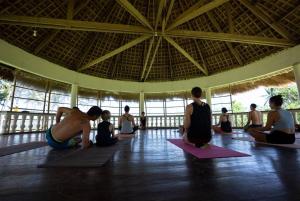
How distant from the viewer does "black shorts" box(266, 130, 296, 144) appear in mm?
2836

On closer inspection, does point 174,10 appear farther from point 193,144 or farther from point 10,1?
point 193,144

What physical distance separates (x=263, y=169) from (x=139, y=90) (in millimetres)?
9667

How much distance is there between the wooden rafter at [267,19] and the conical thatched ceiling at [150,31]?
0.11 feet

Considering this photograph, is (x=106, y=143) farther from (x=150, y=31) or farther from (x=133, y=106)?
(x=133, y=106)

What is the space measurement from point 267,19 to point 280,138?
6.14 meters

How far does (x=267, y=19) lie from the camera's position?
6.63 m

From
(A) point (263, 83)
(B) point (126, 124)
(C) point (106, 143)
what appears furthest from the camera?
(A) point (263, 83)

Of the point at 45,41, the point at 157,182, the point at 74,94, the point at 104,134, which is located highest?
the point at 45,41

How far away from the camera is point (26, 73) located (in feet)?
23.0

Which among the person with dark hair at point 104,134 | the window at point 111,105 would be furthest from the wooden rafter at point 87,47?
the person with dark hair at point 104,134

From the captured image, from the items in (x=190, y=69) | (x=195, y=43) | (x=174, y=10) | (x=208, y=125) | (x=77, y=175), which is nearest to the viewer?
(x=77, y=175)

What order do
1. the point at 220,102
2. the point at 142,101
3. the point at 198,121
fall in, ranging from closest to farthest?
the point at 198,121, the point at 220,102, the point at 142,101

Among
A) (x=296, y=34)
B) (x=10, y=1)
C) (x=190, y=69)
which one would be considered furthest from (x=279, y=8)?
(x=10, y=1)

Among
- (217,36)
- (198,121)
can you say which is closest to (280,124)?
(198,121)
